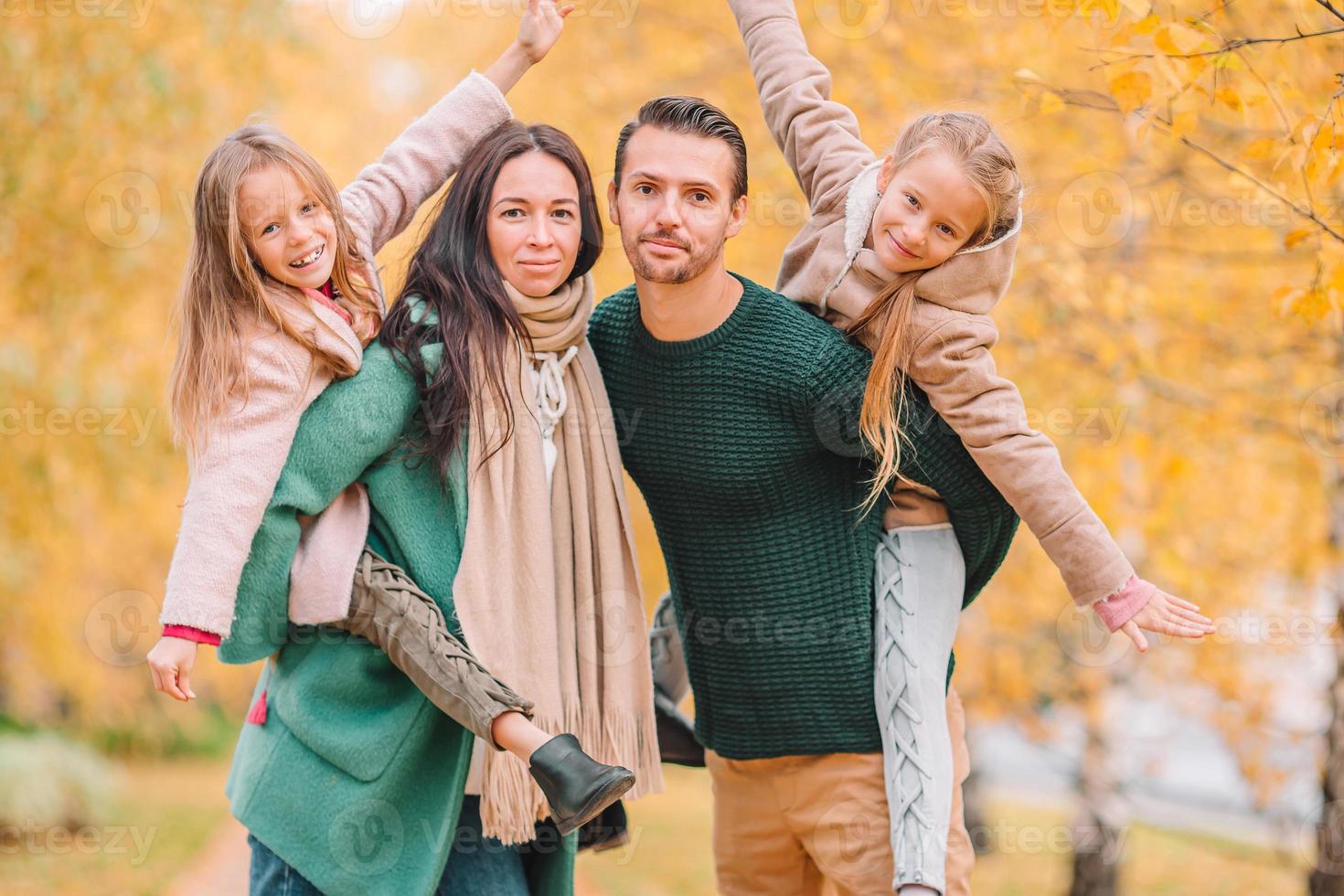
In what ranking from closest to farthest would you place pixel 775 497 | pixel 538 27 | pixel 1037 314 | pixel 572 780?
pixel 572 780
pixel 775 497
pixel 538 27
pixel 1037 314

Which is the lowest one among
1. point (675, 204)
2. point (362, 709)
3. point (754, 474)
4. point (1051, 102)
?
point (362, 709)

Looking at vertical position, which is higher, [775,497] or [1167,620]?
[775,497]

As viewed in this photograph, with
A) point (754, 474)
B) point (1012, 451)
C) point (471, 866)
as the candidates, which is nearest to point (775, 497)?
point (754, 474)

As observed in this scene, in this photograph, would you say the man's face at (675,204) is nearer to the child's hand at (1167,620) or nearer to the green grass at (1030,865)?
the child's hand at (1167,620)

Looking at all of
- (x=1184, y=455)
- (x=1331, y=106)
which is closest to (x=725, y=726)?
(x=1331, y=106)

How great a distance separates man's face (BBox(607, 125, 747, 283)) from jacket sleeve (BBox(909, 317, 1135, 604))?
48 centimetres

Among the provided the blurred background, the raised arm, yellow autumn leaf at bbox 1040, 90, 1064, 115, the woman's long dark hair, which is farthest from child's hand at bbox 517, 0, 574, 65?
yellow autumn leaf at bbox 1040, 90, 1064, 115

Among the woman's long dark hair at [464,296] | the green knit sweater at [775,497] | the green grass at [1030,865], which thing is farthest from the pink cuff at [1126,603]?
the green grass at [1030,865]

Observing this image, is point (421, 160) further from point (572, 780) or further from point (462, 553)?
point (572, 780)

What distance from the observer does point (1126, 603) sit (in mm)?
2525

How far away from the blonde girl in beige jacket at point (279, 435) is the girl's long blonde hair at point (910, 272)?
825 millimetres

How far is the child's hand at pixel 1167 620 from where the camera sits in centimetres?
246

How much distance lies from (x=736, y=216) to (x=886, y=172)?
32 cm

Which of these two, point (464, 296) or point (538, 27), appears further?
point (538, 27)
